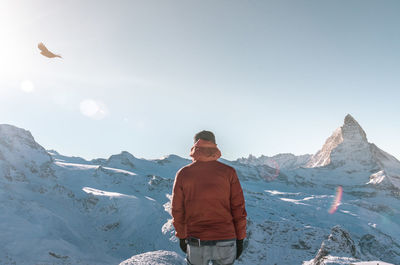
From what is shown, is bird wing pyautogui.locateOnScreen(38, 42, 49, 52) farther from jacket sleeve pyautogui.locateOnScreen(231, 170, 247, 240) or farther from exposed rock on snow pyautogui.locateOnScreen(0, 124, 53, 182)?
exposed rock on snow pyautogui.locateOnScreen(0, 124, 53, 182)

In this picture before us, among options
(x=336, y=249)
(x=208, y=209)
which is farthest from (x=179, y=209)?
(x=336, y=249)

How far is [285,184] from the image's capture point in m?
190

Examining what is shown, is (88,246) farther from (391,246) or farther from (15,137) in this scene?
(15,137)

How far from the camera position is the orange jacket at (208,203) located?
4383 mm

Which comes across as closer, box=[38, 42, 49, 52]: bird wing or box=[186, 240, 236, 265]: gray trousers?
box=[186, 240, 236, 265]: gray trousers

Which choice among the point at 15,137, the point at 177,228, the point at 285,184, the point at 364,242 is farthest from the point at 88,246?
the point at 285,184

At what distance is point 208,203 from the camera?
14.4ft

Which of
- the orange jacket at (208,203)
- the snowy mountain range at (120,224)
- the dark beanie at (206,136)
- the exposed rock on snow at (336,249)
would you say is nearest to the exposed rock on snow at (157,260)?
the snowy mountain range at (120,224)

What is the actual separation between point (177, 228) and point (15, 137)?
108087 mm

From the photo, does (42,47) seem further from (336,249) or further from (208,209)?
(336,249)

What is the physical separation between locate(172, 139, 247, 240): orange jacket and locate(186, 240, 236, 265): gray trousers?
0.16 meters

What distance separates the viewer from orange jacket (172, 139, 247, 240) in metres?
4.38

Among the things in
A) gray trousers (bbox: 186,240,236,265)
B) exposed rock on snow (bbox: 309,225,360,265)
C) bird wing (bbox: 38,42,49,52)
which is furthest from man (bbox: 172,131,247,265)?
bird wing (bbox: 38,42,49,52)

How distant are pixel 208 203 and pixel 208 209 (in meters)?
0.11
